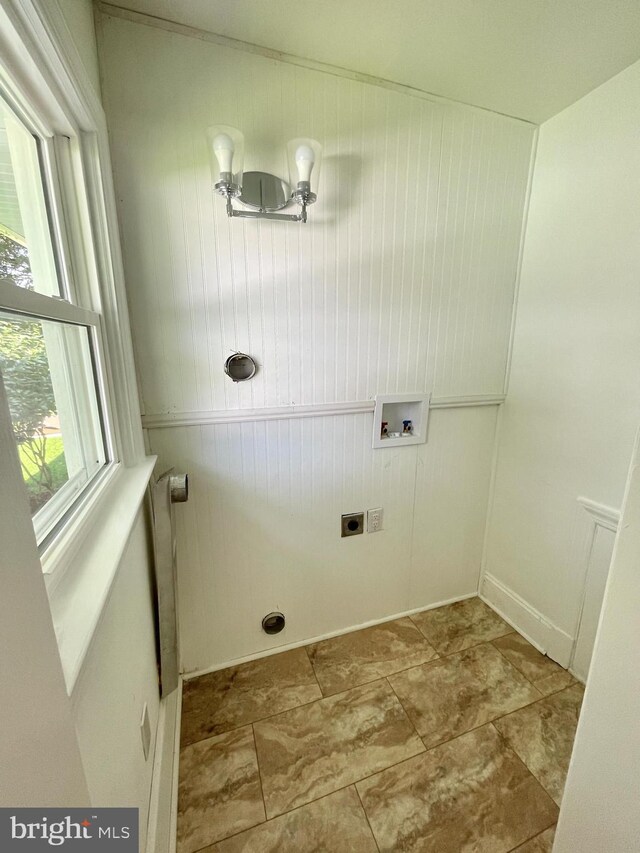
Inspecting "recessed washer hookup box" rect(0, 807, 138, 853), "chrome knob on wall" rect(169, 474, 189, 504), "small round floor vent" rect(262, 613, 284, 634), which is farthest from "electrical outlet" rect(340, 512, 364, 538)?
"recessed washer hookup box" rect(0, 807, 138, 853)

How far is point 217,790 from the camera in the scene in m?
1.11

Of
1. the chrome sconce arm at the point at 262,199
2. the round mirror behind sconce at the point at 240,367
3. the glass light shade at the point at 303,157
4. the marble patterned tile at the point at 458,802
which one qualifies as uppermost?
the glass light shade at the point at 303,157

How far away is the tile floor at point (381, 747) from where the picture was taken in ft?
3.35

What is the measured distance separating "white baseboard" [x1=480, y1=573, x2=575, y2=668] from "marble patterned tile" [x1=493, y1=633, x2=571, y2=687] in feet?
0.10

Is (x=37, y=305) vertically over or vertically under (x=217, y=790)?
over

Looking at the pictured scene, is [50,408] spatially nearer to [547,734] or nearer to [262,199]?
[262,199]

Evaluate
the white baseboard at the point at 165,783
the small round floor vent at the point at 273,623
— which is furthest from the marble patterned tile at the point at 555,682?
the white baseboard at the point at 165,783

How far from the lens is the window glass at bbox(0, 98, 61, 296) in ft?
2.13

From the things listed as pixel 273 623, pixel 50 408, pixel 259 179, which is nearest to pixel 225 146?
pixel 259 179

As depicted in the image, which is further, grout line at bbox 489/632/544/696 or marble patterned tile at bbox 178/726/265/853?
grout line at bbox 489/632/544/696

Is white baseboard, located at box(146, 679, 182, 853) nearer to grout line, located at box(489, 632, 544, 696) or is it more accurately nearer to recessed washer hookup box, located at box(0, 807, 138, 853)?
recessed washer hookup box, located at box(0, 807, 138, 853)

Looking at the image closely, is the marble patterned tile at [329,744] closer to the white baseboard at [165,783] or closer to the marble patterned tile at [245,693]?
the marble patterned tile at [245,693]

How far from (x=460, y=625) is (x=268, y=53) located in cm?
250

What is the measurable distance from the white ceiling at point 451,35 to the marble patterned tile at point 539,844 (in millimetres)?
2408
